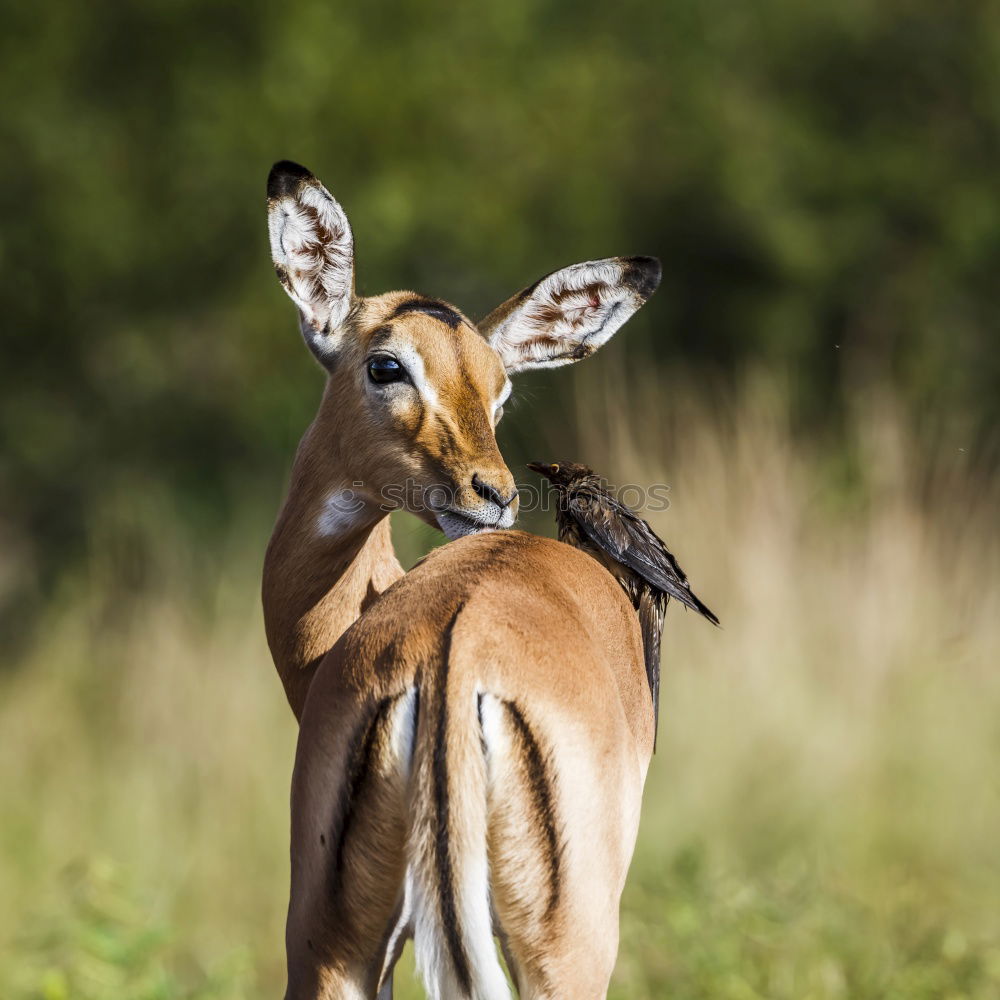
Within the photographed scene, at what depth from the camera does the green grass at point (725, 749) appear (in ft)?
17.4

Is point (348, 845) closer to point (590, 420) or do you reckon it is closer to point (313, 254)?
point (313, 254)

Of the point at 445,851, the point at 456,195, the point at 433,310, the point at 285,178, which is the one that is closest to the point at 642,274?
the point at 433,310

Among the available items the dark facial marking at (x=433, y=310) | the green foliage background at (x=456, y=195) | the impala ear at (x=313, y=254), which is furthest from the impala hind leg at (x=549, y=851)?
the green foliage background at (x=456, y=195)

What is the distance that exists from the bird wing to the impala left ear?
2.45ft

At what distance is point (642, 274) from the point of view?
13.1 feet

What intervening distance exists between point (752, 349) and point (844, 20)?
14.4 ft

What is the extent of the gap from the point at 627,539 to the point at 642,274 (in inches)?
41.2

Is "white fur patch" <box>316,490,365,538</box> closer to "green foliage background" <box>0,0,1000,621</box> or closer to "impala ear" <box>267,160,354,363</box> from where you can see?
"impala ear" <box>267,160,354,363</box>

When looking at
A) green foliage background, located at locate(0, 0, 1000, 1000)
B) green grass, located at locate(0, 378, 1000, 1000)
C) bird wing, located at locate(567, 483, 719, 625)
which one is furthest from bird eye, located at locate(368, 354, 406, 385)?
green grass, located at locate(0, 378, 1000, 1000)

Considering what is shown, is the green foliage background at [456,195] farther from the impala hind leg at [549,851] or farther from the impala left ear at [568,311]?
the impala hind leg at [549,851]

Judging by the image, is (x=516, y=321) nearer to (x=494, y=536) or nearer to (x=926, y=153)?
(x=494, y=536)

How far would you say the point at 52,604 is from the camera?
34.9ft

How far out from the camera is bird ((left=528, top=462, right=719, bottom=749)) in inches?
127

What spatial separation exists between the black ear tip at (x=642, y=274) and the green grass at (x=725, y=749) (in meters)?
2.31
